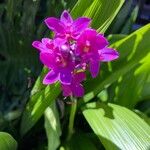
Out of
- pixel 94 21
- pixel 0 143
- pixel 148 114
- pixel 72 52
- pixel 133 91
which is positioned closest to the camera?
pixel 72 52

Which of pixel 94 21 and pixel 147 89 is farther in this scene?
pixel 147 89

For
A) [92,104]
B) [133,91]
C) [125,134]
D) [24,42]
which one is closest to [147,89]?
[133,91]

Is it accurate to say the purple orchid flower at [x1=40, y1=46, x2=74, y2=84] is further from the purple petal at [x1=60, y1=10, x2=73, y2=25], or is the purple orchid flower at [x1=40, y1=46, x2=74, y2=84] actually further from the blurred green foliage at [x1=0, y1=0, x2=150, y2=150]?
the blurred green foliage at [x1=0, y1=0, x2=150, y2=150]

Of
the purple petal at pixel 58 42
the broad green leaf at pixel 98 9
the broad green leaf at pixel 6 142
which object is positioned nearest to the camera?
the purple petal at pixel 58 42

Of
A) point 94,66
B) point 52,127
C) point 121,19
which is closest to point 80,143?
point 52,127

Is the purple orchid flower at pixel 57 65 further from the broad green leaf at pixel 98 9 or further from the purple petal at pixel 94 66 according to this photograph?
the broad green leaf at pixel 98 9

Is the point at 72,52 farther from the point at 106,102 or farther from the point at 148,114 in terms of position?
the point at 148,114

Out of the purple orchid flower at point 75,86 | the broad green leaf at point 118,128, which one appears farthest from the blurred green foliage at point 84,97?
the purple orchid flower at point 75,86
